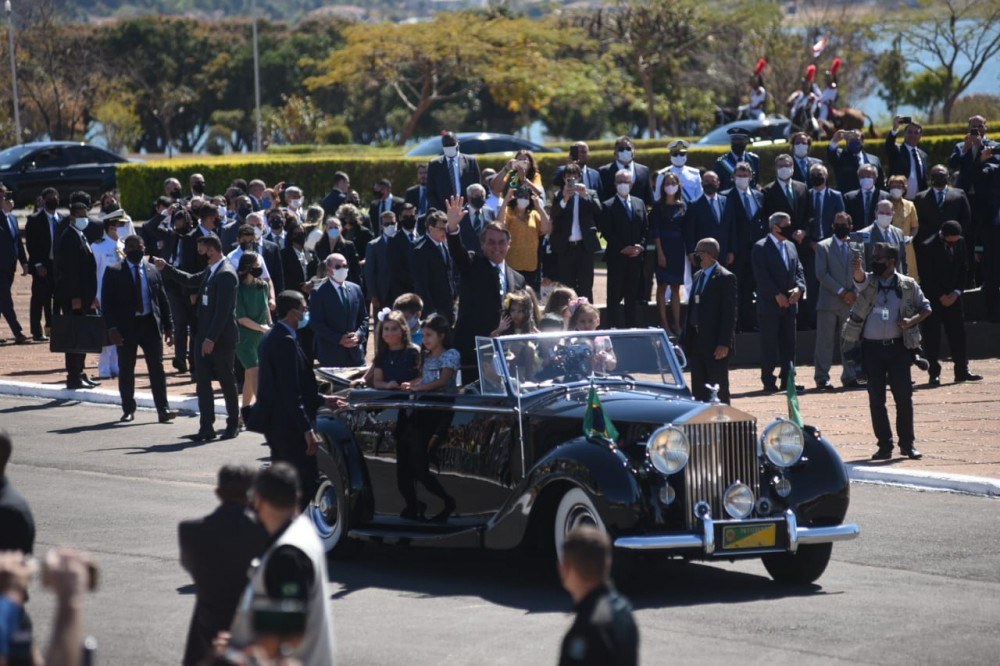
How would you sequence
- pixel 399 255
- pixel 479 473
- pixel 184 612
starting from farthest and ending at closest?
pixel 399 255 < pixel 479 473 < pixel 184 612

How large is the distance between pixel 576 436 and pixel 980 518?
12.7 ft

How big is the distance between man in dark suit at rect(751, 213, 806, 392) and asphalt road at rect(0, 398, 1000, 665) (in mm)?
4620

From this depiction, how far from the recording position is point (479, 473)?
1084cm

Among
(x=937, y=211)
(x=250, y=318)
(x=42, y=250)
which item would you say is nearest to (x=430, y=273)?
(x=250, y=318)

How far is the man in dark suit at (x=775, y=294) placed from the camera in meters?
18.1

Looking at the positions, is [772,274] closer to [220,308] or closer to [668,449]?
[220,308]

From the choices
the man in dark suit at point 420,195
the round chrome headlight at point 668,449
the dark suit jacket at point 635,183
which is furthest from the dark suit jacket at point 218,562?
the man in dark suit at point 420,195

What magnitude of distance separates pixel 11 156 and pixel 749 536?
105ft

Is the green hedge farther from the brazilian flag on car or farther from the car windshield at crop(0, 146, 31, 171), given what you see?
the brazilian flag on car

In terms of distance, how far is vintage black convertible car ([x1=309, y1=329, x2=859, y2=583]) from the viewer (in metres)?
9.84

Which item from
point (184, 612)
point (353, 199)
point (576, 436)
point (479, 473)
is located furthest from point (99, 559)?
point (353, 199)

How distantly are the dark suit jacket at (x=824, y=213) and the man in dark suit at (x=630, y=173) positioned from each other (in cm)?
212

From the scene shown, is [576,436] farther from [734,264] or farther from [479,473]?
[734,264]

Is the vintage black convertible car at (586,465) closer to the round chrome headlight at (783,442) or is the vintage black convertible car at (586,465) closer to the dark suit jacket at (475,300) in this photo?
the round chrome headlight at (783,442)
